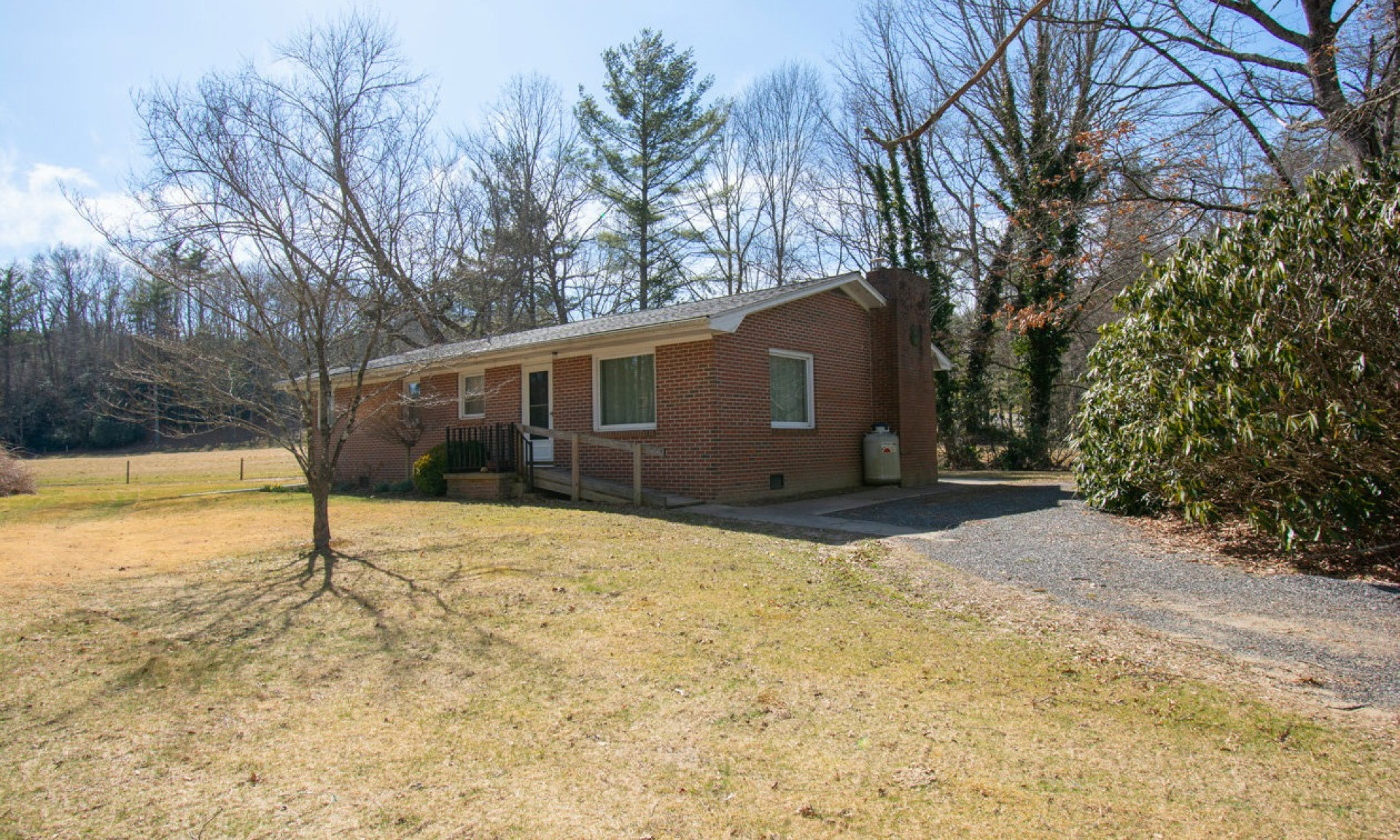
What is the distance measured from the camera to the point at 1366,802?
2.79 metres

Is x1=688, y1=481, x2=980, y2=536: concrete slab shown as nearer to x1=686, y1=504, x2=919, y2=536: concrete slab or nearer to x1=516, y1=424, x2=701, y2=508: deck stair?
x1=686, y1=504, x2=919, y2=536: concrete slab

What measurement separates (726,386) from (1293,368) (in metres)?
6.98

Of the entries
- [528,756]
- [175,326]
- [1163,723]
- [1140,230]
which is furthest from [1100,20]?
[175,326]

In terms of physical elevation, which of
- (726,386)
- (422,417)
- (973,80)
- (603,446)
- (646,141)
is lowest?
(603,446)

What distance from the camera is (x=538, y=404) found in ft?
47.0

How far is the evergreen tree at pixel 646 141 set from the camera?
29703mm

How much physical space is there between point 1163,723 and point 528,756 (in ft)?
9.04

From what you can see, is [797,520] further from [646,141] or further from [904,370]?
[646,141]

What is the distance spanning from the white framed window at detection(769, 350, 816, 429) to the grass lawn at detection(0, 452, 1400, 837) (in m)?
6.66

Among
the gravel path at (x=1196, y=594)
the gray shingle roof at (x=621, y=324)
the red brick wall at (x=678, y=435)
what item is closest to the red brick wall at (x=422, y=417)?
the gray shingle roof at (x=621, y=324)

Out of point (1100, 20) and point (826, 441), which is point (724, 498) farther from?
point (1100, 20)

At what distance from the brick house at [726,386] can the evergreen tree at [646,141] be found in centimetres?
1404

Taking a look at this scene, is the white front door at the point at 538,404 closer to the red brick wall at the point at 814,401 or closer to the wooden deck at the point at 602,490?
the wooden deck at the point at 602,490

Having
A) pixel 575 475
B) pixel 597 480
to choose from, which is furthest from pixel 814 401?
pixel 575 475
